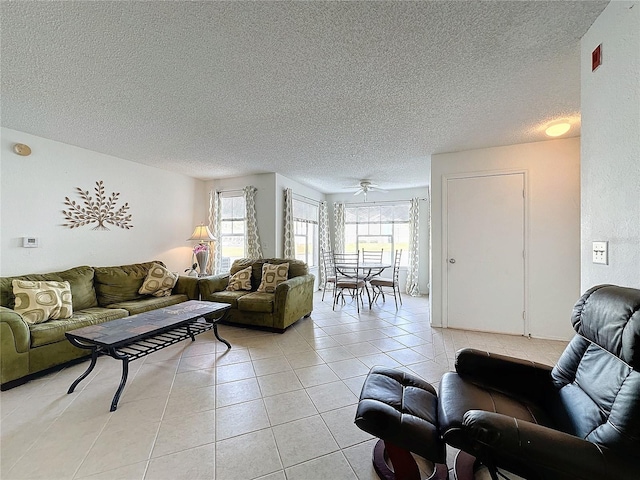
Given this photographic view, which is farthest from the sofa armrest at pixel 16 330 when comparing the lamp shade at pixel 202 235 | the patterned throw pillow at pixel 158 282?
the lamp shade at pixel 202 235

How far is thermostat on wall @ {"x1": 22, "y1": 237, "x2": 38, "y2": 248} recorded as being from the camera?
3024mm

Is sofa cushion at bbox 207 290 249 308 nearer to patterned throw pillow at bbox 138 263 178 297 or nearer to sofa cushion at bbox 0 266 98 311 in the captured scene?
patterned throw pillow at bbox 138 263 178 297

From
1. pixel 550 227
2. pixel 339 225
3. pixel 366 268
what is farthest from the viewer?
pixel 339 225

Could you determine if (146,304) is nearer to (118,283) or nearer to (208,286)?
(118,283)

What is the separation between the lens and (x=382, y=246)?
672 cm

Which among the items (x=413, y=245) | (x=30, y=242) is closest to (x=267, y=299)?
(x=30, y=242)

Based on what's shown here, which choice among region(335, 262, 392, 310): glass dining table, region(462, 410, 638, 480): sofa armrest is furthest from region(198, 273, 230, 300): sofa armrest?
region(462, 410, 638, 480): sofa armrest

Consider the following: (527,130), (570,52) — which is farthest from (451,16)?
(527,130)

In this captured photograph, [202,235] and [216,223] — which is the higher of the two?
[216,223]

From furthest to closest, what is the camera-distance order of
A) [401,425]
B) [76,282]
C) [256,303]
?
1. [256,303]
2. [76,282]
3. [401,425]

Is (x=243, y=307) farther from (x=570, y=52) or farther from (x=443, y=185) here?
(x=570, y=52)

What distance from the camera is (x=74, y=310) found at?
10.1ft

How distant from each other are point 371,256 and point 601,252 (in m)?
5.18

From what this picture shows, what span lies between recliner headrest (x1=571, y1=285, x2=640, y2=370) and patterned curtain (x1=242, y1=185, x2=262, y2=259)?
4383 mm
